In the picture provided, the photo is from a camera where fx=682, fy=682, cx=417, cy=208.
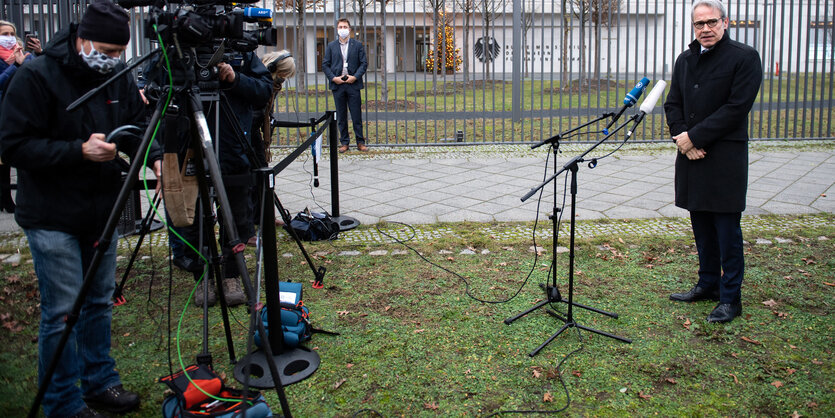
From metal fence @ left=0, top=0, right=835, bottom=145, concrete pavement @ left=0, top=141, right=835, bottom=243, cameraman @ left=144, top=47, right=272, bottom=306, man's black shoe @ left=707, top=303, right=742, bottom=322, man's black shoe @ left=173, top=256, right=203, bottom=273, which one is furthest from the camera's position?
metal fence @ left=0, top=0, right=835, bottom=145

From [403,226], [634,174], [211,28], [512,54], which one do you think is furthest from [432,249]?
[512,54]

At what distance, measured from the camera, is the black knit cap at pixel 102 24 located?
2.83 m

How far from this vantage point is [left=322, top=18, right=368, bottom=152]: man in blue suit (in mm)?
10508

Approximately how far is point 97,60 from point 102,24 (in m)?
0.15

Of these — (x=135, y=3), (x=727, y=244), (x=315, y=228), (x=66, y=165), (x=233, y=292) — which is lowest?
(x=233, y=292)

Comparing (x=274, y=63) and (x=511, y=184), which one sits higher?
(x=274, y=63)

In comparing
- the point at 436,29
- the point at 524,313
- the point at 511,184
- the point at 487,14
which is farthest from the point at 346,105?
the point at 524,313

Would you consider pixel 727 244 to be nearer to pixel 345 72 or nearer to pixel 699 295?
pixel 699 295

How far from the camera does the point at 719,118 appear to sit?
3986 millimetres

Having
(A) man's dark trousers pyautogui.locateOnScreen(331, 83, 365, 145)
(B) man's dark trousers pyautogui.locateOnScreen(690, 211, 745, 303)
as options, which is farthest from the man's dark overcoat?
(A) man's dark trousers pyautogui.locateOnScreen(331, 83, 365, 145)

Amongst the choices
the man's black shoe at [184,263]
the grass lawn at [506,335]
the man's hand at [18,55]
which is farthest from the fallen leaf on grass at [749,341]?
the man's hand at [18,55]

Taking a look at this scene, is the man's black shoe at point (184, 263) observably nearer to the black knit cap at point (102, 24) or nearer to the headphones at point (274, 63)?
the headphones at point (274, 63)

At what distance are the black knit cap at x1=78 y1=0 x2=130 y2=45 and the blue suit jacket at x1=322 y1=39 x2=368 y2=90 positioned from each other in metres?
7.69

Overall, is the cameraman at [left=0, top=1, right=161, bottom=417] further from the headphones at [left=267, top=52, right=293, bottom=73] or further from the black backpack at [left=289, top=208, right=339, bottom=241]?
the black backpack at [left=289, top=208, right=339, bottom=241]
